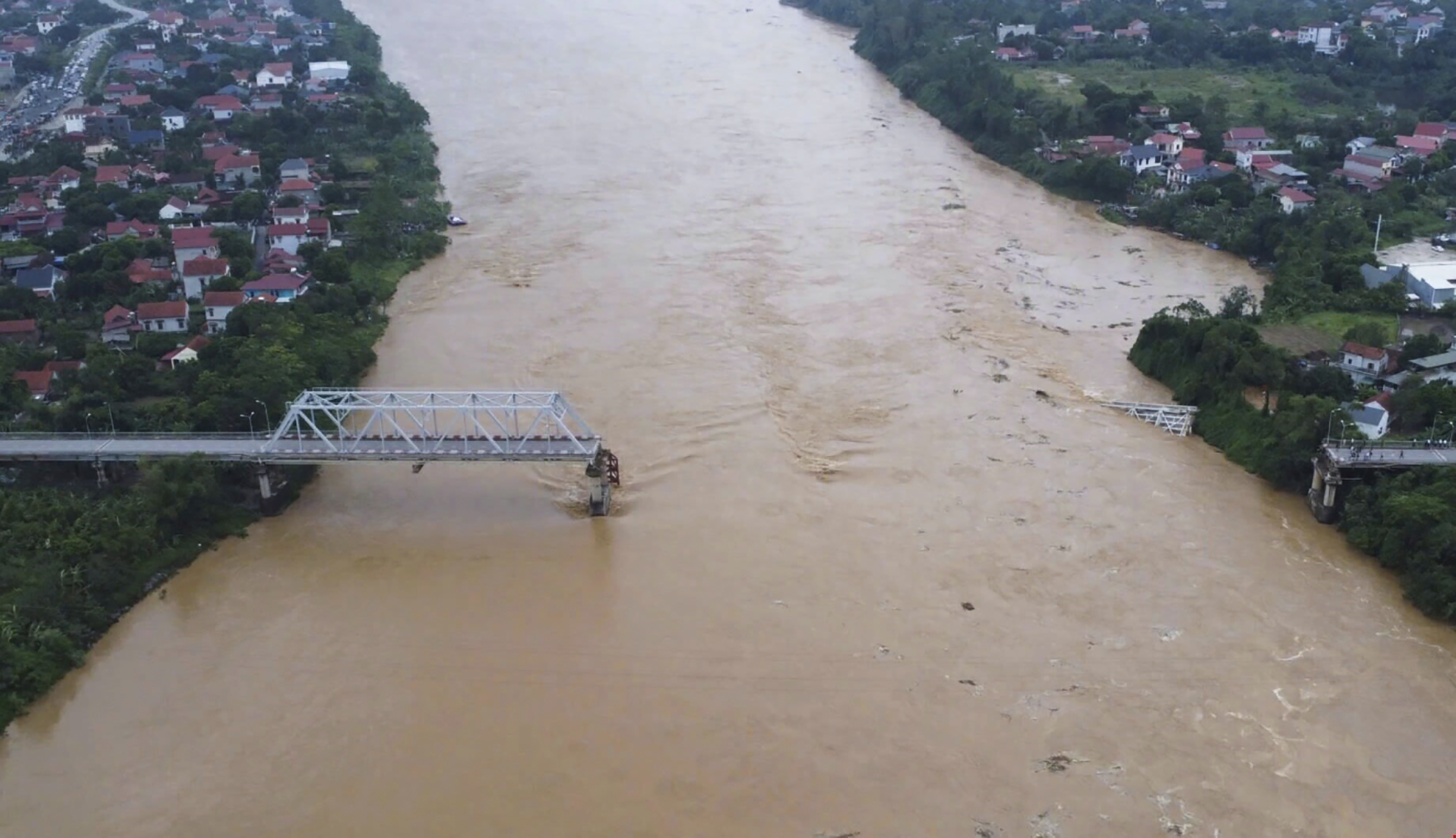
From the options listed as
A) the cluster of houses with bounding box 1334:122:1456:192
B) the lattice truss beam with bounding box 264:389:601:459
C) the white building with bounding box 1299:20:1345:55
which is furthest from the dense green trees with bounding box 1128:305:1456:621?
the white building with bounding box 1299:20:1345:55

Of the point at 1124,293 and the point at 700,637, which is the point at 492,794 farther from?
the point at 1124,293

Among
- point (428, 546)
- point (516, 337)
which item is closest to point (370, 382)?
point (516, 337)

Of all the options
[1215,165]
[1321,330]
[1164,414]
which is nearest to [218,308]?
[1164,414]

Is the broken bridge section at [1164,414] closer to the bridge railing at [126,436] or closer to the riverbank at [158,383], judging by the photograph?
the riverbank at [158,383]

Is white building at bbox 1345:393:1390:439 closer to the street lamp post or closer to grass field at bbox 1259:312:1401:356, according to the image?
grass field at bbox 1259:312:1401:356

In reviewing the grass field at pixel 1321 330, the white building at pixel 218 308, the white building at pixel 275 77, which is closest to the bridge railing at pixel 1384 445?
the grass field at pixel 1321 330

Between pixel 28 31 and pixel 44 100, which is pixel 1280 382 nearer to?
pixel 44 100
